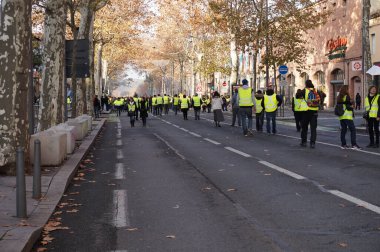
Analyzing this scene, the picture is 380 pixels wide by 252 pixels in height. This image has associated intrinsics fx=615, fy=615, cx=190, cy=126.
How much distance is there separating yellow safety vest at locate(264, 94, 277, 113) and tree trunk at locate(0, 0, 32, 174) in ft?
44.1

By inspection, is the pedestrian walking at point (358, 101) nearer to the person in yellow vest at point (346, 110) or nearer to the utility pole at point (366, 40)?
the utility pole at point (366, 40)

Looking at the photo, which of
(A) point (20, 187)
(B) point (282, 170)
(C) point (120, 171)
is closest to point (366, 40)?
(B) point (282, 170)

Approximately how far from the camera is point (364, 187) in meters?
9.27

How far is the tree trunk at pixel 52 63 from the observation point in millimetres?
16031

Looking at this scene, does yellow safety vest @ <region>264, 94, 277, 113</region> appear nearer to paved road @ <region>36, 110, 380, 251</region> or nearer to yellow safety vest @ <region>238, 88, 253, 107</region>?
yellow safety vest @ <region>238, 88, 253, 107</region>

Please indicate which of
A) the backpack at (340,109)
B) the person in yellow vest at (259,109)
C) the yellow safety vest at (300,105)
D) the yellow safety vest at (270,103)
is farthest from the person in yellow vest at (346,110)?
the person in yellow vest at (259,109)

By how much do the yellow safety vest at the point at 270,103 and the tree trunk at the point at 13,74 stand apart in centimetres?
1344

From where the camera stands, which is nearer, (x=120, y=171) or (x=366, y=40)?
(x=120, y=171)

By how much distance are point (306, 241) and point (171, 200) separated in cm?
284

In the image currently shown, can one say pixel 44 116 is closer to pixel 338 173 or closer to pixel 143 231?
pixel 338 173

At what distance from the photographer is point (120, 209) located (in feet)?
25.3

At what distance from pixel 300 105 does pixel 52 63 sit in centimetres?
687

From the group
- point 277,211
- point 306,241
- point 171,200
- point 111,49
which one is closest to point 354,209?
point 277,211

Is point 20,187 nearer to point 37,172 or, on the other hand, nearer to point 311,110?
point 37,172
